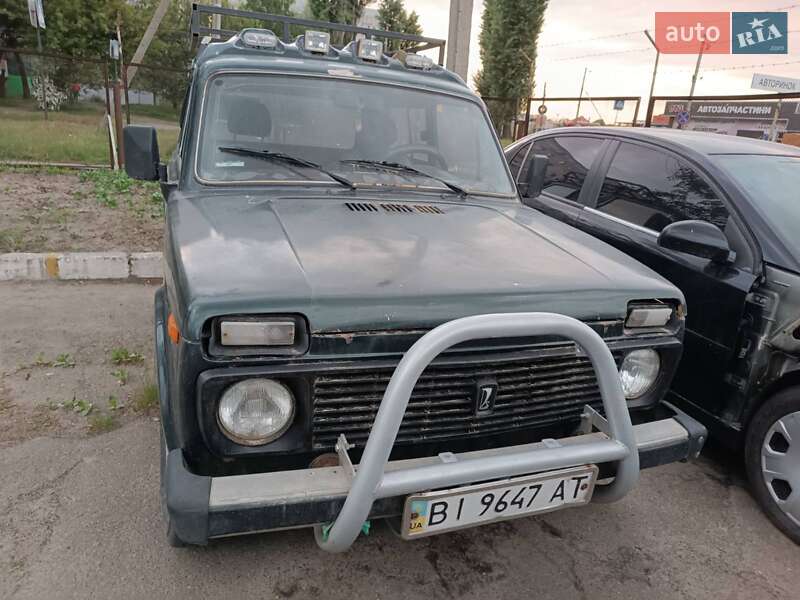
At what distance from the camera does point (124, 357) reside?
4008 millimetres

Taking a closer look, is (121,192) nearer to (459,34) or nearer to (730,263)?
(459,34)

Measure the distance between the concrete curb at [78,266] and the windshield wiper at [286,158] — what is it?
2.92 metres

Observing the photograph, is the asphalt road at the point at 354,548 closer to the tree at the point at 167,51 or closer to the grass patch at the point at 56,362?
the grass patch at the point at 56,362

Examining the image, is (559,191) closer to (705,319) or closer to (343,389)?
(705,319)

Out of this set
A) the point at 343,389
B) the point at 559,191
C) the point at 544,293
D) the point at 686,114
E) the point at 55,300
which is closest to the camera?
the point at 343,389

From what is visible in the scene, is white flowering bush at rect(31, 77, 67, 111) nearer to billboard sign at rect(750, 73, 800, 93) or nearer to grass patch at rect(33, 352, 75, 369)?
grass patch at rect(33, 352, 75, 369)

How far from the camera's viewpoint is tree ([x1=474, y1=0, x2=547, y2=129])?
1387 inches

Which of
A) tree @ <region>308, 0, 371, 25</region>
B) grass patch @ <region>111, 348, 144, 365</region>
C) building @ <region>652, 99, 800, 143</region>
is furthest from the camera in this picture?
tree @ <region>308, 0, 371, 25</region>

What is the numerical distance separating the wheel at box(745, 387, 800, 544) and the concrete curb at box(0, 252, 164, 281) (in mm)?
4866

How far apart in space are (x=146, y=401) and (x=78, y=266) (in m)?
2.69

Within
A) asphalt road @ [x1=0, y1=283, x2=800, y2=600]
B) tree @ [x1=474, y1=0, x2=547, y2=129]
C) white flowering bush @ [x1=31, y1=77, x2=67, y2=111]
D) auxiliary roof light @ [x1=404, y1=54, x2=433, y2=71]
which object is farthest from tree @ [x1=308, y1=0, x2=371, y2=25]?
asphalt road @ [x1=0, y1=283, x2=800, y2=600]

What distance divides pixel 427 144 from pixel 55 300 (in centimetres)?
363

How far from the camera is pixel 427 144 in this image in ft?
11.1

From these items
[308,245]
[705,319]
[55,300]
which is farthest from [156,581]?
[55,300]
